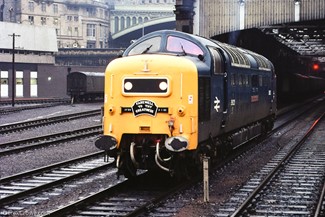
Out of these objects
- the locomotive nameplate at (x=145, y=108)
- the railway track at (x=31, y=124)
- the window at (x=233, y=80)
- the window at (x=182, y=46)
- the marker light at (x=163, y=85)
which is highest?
the window at (x=182, y=46)

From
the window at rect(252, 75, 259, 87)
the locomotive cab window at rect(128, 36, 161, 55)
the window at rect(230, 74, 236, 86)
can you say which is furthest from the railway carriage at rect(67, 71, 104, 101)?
the locomotive cab window at rect(128, 36, 161, 55)

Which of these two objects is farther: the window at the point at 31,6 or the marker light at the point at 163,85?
the window at the point at 31,6

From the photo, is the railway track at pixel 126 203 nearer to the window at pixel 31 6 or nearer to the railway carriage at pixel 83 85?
the railway carriage at pixel 83 85

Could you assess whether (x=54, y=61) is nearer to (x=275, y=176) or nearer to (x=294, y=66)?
(x=294, y=66)

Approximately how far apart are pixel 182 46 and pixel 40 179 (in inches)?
197

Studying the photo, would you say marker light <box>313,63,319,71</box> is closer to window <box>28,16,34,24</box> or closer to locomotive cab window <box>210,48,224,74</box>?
window <box>28,16,34,24</box>

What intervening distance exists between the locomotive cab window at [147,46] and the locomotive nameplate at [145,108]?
1.57 metres

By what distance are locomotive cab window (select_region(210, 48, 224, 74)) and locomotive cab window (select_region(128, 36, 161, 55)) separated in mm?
1345

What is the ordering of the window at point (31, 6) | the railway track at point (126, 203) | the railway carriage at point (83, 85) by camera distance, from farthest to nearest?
1. the window at point (31, 6)
2. the railway carriage at point (83, 85)
3. the railway track at point (126, 203)

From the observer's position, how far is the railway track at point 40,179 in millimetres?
12000

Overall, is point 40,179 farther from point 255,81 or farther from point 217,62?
point 255,81

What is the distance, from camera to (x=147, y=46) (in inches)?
553

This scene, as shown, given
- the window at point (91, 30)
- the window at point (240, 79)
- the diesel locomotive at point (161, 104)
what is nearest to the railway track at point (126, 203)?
the diesel locomotive at point (161, 104)

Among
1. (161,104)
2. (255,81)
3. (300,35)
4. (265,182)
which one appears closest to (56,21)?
(300,35)
